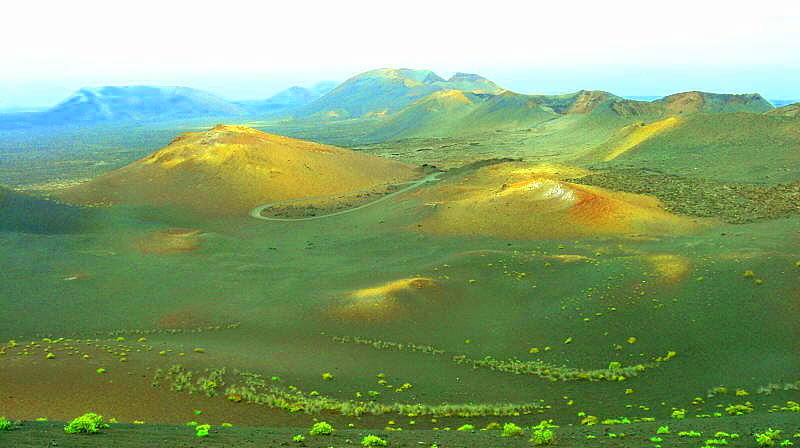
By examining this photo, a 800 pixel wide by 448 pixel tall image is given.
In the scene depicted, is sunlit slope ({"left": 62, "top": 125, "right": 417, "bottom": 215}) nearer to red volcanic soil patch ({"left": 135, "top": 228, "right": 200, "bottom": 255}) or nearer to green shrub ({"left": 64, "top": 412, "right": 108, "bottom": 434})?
red volcanic soil patch ({"left": 135, "top": 228, "right": 200, "bottom": 255})

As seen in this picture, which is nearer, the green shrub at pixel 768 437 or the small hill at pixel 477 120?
the green shrub at pixel 768 437

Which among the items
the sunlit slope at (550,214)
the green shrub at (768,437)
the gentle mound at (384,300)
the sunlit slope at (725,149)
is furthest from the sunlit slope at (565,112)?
the green shrub at (768,437)

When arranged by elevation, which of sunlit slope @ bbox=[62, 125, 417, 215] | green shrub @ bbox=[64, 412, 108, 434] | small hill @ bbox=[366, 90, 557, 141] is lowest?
green shrub @ bbox=[64, 412, 108, 434]

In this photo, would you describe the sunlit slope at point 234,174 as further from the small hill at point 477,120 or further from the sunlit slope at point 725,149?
the small hill at point 477,120

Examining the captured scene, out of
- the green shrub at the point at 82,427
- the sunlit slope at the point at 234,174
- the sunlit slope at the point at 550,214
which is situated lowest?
the green shrub at the point at 82,427

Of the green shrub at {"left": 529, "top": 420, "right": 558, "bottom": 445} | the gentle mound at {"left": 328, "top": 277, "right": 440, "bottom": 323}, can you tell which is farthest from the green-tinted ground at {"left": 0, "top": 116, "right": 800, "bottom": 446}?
the green shrub at {"left": 529, "top": 420, "right": 558, "bottom": 445}
